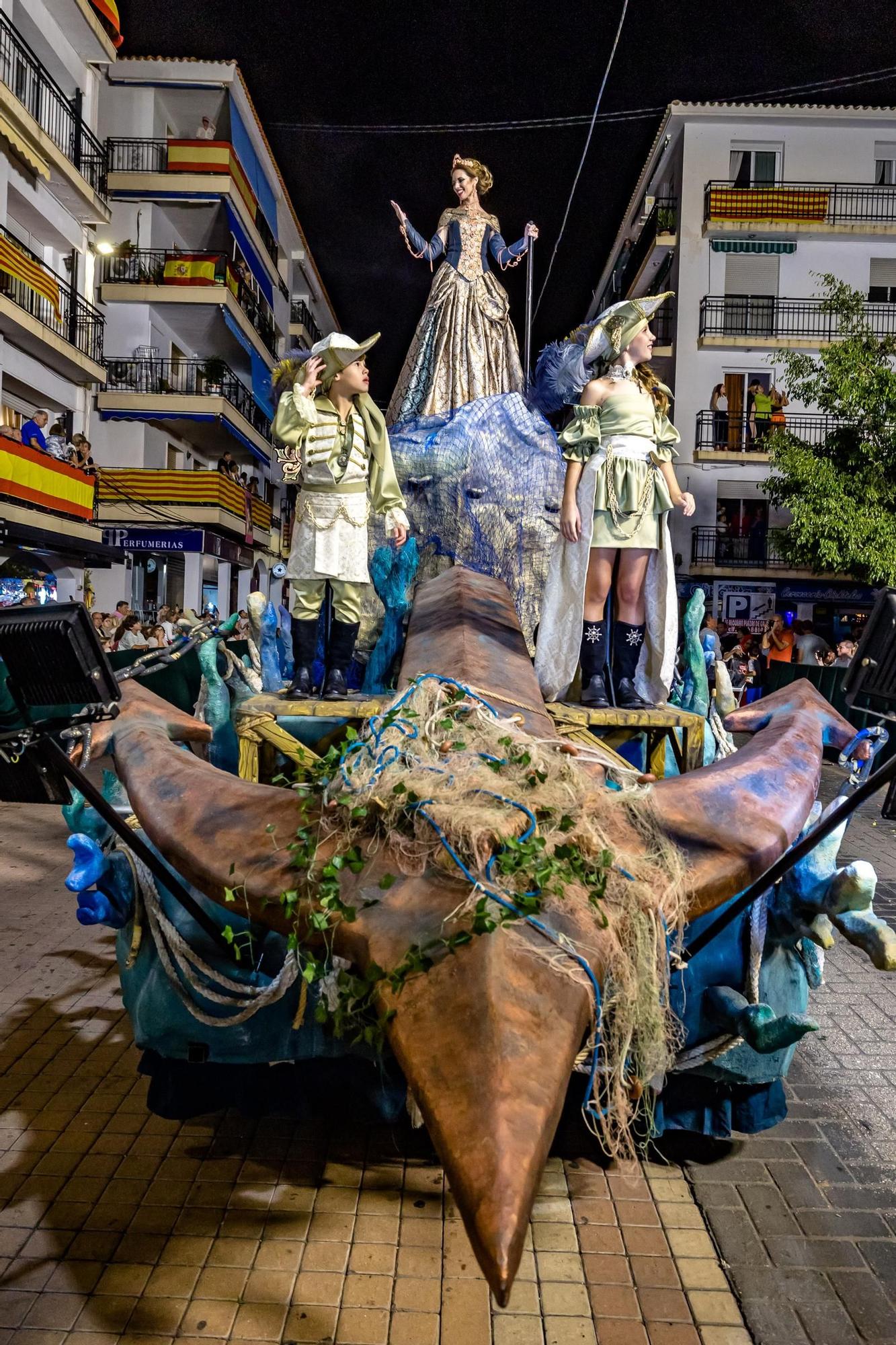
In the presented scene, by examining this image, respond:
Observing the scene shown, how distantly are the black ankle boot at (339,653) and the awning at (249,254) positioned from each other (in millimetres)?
22867

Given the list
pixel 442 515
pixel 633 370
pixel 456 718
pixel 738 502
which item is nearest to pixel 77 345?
pixel 738 502

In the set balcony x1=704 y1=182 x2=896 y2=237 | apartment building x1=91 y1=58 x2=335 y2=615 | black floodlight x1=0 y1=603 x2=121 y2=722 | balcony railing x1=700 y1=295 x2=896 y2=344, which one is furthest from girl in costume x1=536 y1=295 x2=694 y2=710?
balcony x1=704 y1=182 x2=896 y2=237

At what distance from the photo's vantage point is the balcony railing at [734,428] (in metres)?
24.9

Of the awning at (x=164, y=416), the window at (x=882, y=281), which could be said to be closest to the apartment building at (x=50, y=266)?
the awning at (x=164, y=416)

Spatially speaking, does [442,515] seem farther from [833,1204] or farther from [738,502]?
[738,502]

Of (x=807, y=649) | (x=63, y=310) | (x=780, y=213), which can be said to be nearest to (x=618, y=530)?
(x=807, y=649)

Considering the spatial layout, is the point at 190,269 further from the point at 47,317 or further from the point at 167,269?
the point at 47,317

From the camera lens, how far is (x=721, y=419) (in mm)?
25469

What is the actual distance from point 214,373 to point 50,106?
21.6ft

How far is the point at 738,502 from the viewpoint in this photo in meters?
25.8

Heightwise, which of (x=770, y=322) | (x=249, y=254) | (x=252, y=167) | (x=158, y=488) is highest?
(x=252, y=167)

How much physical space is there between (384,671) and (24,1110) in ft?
9.01

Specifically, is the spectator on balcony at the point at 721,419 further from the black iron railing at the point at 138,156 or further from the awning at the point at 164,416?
the black iron railing at the point at 138,156

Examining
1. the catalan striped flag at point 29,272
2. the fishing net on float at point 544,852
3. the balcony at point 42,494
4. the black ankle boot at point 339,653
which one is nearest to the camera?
the fishing net on float at point 544,852
